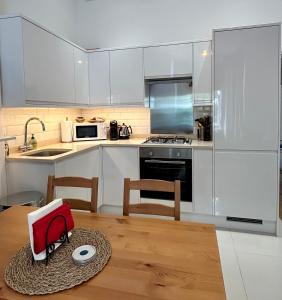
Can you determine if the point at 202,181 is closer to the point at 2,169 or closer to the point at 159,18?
the point at 2,169

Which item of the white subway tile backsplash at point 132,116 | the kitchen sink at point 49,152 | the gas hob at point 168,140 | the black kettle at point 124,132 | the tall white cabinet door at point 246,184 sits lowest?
the tall white cabinet door at point 246,184

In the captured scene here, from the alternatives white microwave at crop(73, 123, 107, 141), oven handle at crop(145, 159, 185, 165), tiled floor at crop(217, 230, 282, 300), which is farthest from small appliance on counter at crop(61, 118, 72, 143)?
tiled floor at crop(217, 230, 282, 300)

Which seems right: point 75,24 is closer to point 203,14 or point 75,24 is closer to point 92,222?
point 203,14

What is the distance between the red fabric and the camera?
3.22 feet

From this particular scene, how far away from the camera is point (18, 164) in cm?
246

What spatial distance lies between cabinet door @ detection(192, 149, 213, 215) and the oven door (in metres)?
0.07

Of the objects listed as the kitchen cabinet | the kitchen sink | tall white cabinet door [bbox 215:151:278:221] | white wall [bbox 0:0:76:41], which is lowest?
tall white cabinet door [bbox 215:151:278:221]

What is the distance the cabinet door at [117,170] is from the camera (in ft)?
10.4

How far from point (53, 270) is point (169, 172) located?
7.32 ft

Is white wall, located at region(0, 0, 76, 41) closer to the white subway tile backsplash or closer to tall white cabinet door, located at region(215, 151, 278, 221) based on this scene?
the white subway tile backsplash

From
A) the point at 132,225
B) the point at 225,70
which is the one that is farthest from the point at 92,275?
the point at 225,70

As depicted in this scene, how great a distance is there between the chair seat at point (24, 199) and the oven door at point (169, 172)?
126 cm

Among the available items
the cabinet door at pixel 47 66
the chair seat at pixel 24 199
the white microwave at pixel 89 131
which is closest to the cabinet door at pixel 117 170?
the white microwave at pixel 89 131

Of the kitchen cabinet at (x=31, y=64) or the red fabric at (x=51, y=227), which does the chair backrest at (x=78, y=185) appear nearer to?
the red fabric at (x=51, y=227)
